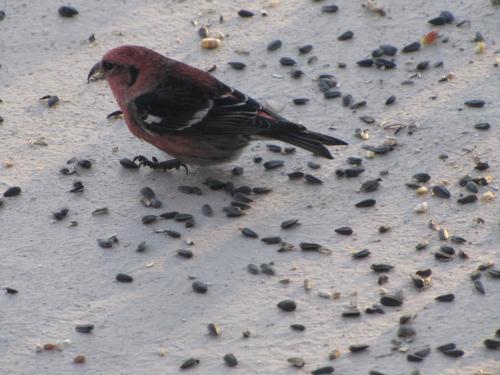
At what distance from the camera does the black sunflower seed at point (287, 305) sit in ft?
19.3

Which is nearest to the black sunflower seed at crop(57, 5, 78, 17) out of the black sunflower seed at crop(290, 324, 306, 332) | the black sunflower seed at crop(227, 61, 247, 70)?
the black sunflower seed at crop(227, 61, 247, 70)

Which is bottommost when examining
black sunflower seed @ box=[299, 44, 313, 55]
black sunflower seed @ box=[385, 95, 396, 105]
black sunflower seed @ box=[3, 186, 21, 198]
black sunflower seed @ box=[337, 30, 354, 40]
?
black sunflower seed @ box=[3, 186, 21, 198]

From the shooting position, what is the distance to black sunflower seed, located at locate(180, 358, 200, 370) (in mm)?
5520

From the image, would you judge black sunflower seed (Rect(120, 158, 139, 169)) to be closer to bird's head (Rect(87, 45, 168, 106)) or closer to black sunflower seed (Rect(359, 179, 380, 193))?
bird's head (Rect(87, 45, 168, 106))

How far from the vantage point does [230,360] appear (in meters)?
5.52

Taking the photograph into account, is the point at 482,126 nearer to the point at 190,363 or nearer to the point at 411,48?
the point at 411,48

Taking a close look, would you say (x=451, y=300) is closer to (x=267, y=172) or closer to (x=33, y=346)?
(x=267, y=172)

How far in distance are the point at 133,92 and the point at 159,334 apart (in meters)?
1.84

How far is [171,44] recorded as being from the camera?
824 centimetres

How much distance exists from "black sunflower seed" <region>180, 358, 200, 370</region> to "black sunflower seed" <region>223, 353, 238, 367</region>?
5.2 inches

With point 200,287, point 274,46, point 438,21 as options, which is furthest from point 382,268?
point 438,21

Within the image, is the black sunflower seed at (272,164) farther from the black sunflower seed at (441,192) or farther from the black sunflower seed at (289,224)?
the black sunflower seed at (441,192)

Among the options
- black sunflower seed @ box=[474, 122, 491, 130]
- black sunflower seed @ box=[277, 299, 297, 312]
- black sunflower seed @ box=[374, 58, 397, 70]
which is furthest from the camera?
black sunflower seed @ box=[374, 58, 397, 70]

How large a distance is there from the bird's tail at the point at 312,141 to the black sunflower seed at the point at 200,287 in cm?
118
